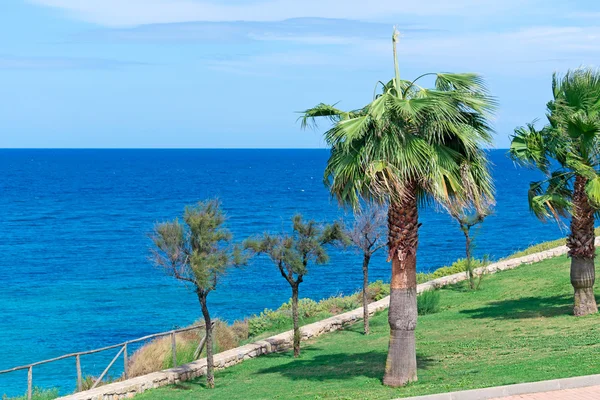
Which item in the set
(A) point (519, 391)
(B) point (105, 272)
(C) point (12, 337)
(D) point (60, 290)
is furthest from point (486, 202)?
(B) point (105, 272)

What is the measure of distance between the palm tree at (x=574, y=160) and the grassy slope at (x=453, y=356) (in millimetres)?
1548

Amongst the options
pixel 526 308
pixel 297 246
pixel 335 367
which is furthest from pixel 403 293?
pixel 526 308

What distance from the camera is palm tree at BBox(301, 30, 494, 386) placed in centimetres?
1506

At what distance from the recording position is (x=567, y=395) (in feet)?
40.8

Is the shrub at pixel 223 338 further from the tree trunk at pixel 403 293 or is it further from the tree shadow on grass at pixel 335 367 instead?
the tree trunk at pixel 403 293

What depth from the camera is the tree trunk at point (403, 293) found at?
51.1 ft

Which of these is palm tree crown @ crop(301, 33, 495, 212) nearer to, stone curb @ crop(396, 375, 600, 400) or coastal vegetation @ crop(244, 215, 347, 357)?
stone curb @ crop(396, 375, 600, 400)

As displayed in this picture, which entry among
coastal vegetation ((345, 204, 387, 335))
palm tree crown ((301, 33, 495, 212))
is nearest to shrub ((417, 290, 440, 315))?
coastal vegetation ((345, 204, 387, 335))

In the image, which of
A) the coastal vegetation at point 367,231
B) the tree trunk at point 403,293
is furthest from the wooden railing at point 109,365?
the tree trunk at point 403,293

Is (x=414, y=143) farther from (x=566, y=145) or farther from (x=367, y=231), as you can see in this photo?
(x=367, y=231)

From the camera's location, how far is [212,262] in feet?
64.5

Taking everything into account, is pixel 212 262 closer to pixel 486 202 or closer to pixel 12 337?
pixel 486 202

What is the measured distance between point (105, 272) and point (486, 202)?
4288cm

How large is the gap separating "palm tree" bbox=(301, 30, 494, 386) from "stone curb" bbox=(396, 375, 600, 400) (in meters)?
3.09
